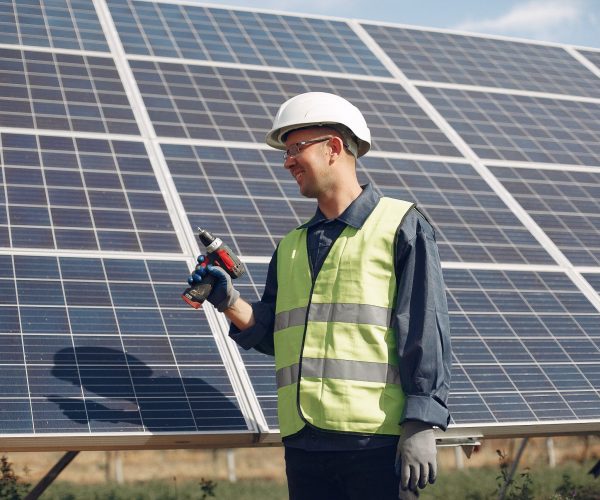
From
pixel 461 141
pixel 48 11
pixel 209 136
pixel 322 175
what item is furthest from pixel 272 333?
pixel 48 11

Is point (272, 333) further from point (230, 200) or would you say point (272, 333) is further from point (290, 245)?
point (230, 200)

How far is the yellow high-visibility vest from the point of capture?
5.06 metres

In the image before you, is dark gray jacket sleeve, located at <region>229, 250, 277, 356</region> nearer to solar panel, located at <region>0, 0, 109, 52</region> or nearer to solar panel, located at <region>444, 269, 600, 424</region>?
solar panel, located at <region>444, 269, 600, 424</region>

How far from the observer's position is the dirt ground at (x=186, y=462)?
54.9ft

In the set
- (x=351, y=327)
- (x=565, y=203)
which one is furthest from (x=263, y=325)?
(x=565, y=203)

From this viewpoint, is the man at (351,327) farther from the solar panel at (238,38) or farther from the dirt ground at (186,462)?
the dirt ground at (186,462)

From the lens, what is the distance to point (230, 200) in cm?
932

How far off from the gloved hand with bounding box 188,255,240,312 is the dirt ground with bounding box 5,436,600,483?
431 inches

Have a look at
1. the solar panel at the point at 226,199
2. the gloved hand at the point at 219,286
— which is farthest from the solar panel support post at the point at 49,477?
the gloved hand at the point at 219,286

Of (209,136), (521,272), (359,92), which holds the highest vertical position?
(359,92)

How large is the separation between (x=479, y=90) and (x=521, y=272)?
14.1 feet

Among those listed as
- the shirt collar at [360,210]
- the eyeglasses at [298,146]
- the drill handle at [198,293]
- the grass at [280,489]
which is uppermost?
the grass at [280,489]

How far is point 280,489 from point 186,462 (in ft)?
9.88

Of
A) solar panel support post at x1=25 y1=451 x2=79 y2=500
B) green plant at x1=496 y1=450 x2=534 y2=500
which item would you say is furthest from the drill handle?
green plant at x1=496 y1=450 x2=534 y2=500
